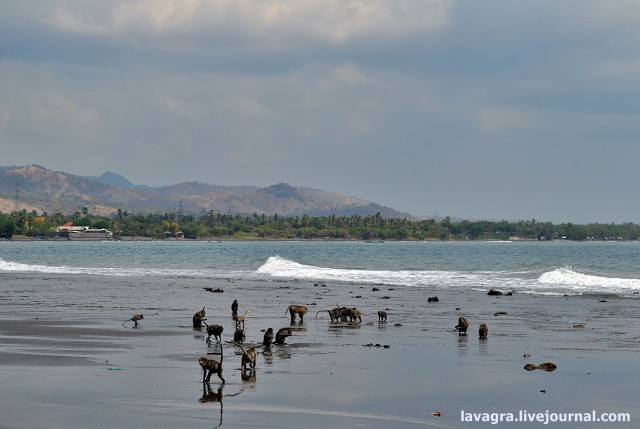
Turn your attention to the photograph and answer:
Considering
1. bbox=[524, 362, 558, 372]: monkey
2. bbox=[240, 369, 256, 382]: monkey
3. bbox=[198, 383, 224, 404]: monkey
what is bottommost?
bbox=[198, 383, 224, 404]: monkey

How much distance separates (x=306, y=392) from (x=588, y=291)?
124 feet

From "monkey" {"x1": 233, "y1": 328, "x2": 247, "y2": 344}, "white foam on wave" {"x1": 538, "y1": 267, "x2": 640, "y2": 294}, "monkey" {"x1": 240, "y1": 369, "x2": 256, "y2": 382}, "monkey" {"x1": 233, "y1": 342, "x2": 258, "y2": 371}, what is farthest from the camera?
"white foam on wave" {"x1": 538, "y1": 267, "x2": 640, "y2": 294}

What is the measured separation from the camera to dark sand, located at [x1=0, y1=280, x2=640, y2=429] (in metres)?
15.4

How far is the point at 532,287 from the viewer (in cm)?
5481

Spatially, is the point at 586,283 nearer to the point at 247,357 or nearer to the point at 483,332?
the point at 483,332

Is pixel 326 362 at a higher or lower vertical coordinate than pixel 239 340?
lower

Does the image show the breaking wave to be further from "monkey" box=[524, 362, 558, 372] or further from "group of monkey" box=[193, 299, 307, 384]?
"monkey" box=[524, 362, 558, 372]

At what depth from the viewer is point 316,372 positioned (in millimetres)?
19859

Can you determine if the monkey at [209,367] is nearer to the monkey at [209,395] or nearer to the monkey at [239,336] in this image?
the monkey at [209,395]

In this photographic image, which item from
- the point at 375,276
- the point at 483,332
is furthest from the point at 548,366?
the point at 375,276

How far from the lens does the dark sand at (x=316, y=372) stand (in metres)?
15.4

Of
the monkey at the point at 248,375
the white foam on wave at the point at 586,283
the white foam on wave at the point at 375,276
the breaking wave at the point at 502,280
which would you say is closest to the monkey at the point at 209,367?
the monkey at the point at 248,375

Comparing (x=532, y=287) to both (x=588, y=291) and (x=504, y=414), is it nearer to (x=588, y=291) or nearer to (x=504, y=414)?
(x=588, y=291)

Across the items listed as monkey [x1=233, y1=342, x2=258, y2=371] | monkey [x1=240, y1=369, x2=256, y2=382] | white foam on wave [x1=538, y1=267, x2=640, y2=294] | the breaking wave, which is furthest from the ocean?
white foam on wave [x1=538, y1=267, x2=640, y2=294]
